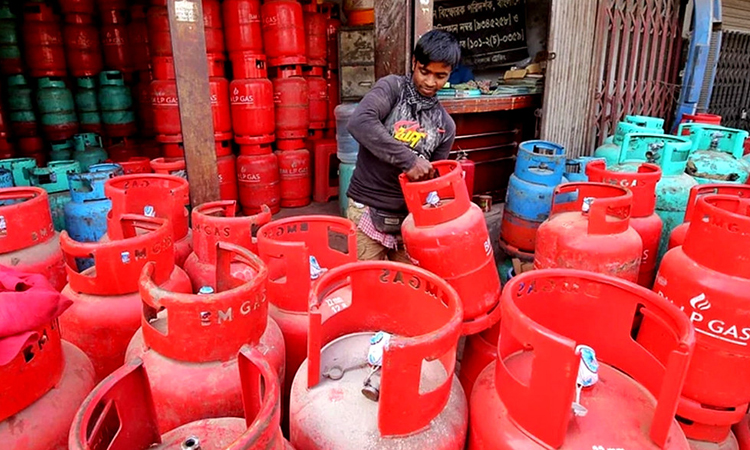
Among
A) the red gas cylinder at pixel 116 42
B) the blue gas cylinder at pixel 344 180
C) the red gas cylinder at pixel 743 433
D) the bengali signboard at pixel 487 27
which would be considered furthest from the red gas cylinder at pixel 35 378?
the bengali signboard at pixel 487 27

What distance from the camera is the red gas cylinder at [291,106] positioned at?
4.82m

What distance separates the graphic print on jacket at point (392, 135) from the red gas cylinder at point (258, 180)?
8.66ft

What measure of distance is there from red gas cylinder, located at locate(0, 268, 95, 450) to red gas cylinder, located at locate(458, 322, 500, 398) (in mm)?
1494

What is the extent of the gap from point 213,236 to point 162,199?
621 mm

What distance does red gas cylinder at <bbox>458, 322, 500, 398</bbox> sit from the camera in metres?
2.03

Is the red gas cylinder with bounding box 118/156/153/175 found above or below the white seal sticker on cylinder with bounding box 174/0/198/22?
below

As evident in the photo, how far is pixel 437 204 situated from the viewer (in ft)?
6.07

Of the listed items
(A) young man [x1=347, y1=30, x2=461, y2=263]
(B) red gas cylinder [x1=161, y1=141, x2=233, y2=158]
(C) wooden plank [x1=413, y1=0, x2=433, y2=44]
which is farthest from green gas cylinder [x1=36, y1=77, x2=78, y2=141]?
(A) young man [x1=347, y1=30, x2=461, y2=263]

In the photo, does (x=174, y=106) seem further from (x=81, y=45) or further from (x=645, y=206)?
(x=645, y=206)

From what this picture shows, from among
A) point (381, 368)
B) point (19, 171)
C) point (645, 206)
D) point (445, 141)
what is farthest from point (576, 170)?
point (19, 171)

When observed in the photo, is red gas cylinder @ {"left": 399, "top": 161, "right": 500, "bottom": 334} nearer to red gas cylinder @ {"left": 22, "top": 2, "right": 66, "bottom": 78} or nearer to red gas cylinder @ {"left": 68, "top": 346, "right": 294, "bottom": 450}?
red gas cylinder @ {"left": 68, "top": 346, "right": 294, "bottom": 450}

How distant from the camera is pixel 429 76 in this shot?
2152mm

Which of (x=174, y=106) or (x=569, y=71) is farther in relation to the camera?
(x=569, y=71)

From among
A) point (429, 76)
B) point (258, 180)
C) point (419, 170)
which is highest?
Result: point (429, 76)
